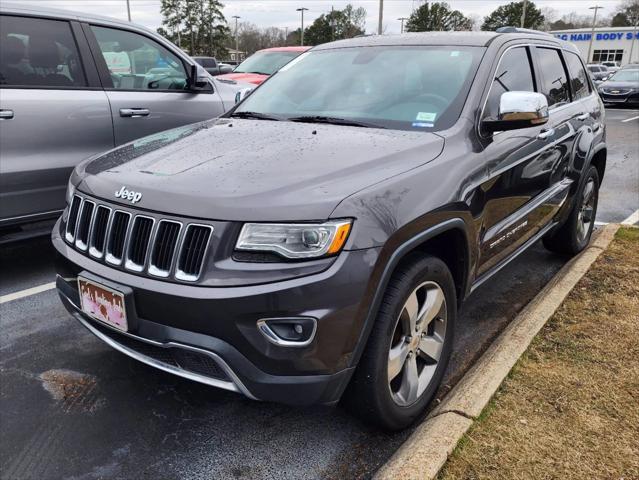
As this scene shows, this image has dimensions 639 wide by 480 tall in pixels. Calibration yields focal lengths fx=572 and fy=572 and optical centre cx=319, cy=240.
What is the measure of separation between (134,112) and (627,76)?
2098 cm

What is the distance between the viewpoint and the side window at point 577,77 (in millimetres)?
4547

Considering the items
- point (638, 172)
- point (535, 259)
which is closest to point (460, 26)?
point (638, 172)

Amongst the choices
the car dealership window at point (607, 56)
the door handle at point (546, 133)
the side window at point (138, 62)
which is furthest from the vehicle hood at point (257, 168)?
the car dealership window at point (607, 56)

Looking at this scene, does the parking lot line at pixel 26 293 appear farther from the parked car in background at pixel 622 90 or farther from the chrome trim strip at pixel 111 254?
the parked car in background at pixel 622 90

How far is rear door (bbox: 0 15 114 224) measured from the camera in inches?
156

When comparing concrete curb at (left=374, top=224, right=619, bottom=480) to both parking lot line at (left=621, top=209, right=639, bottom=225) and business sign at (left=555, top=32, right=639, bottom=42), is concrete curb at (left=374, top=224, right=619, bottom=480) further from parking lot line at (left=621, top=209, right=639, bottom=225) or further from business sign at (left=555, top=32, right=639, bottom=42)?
business sign at (left=555, top=32, right=639, bottom=42)

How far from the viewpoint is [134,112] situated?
469 centimetres

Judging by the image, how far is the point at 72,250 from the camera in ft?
8.43

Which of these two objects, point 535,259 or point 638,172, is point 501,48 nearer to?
point 535,259

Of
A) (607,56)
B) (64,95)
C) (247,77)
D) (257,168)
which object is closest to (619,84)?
(247,77)

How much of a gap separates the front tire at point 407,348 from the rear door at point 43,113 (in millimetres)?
2970

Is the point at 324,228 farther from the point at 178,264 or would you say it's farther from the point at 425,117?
the point at 425,117

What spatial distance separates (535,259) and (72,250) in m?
3.83

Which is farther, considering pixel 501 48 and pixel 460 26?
pixel 460 26
